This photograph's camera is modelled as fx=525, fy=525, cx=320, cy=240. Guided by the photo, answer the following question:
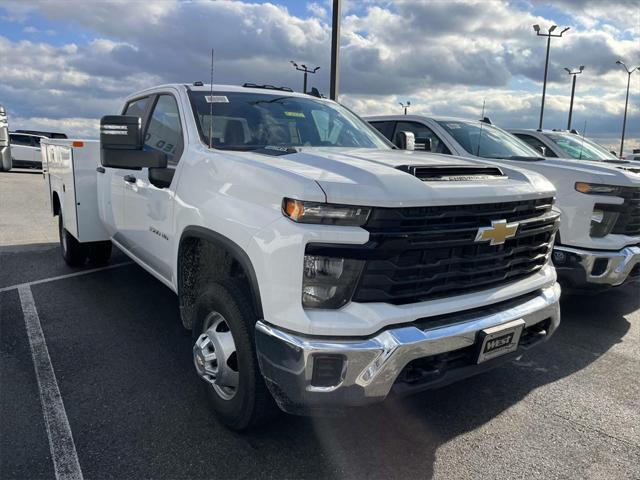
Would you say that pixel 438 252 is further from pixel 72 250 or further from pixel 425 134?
pixel 72 250

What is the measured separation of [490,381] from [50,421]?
283cm

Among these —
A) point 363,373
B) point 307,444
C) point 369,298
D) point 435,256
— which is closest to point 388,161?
point 435,256

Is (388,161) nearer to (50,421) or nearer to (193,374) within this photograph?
(193,374)

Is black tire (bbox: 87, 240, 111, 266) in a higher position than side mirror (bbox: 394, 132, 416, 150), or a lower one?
lower

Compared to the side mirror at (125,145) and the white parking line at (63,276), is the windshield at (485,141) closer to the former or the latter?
the side mirror at (125,145)

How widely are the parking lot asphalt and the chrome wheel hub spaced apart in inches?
11.0

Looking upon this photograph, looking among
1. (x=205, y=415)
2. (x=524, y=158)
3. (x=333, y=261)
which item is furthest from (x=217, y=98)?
(x=524, y=158)

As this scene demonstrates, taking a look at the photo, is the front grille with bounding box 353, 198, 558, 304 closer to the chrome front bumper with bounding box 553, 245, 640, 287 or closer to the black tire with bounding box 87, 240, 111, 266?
the chrome front bumper with bounding box 553, 245, 640, 287

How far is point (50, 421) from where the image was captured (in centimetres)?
300

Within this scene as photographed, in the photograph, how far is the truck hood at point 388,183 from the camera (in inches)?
92.0

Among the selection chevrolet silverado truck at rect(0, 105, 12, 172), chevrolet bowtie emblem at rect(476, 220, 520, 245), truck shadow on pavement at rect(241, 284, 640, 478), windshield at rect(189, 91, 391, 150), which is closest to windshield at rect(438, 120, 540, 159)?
windshield at rect(189, 91, 391, 150)

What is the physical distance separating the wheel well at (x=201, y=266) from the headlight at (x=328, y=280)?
0.48 metres

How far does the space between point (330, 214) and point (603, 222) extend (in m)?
3.47

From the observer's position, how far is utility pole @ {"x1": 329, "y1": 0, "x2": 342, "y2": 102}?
29.1 feet
